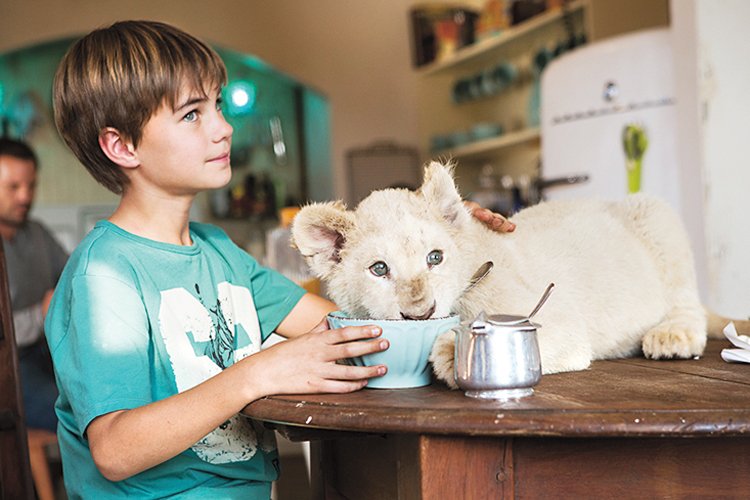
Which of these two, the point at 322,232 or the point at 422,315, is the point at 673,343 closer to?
the point at 422,315

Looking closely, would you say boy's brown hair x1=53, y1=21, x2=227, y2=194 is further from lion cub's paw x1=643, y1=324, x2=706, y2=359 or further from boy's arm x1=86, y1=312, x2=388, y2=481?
lion cub's paw x1=643, y1=324, x2=706, y2=359

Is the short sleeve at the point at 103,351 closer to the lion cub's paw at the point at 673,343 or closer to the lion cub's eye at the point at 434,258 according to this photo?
the lion cub's eye at the point at 434,258

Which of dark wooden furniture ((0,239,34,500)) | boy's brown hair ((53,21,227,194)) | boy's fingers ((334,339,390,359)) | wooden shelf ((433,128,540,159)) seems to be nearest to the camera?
boy's fingers ((334,339,390,359))

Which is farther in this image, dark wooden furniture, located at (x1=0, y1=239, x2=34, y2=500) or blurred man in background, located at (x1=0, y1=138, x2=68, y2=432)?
blurred man in background, located at (x1=0, y1=138, x2=68, y2=432)

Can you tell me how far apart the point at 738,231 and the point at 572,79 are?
3.85ft

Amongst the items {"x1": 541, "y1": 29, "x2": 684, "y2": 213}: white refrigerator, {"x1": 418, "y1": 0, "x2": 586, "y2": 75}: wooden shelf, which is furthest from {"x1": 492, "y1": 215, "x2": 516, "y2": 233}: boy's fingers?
{"x1": 418, "y1": 0, "x2": 586, "y2": 75}: wooden shelf

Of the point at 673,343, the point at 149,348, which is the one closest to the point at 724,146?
the point at 673,343

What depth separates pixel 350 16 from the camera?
6.92 m

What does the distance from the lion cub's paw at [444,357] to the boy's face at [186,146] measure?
622 millimetres

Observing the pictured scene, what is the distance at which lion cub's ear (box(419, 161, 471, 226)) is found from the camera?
4.27ft

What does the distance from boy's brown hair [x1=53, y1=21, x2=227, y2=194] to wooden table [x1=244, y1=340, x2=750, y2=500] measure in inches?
26.4

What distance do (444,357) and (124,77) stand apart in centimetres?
80

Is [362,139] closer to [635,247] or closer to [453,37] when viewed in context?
[453,37]

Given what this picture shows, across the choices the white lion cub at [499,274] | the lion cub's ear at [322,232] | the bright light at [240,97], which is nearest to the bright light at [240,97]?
the bright light at [240,97]
